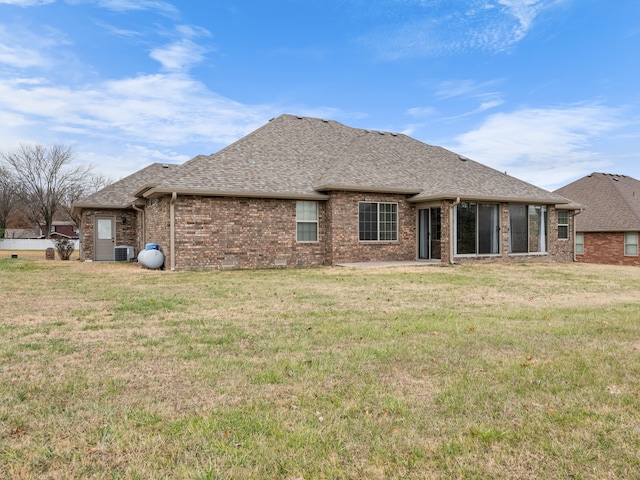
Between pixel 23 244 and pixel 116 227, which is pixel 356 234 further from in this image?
pixel 23 244

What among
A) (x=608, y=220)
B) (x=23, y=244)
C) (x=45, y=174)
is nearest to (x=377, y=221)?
(x=608, y=220)

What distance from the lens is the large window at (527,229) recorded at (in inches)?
706

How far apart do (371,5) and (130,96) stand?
12216 mm

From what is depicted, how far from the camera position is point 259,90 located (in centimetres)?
2073

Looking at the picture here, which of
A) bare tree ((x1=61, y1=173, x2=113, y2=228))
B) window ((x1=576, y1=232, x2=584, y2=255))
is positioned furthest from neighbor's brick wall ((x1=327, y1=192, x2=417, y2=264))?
bare tree ((x1=61, y1=173, x2=113, y2=228))

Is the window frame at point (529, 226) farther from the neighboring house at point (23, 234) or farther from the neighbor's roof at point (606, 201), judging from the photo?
the neighboring house at point (23, 234)

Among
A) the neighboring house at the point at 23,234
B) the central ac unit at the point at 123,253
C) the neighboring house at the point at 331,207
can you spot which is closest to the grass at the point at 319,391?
the neighboring house at the point at 331,207

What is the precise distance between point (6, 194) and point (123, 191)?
1561 inches

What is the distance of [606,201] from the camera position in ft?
86.8

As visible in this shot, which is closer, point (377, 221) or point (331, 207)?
point (331, 207)

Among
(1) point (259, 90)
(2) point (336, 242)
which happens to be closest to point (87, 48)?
(1) point (259, 90)

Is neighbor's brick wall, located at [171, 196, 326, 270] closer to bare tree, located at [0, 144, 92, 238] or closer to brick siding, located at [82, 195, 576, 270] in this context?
brick siding, located at [82, 195, 576, 270]

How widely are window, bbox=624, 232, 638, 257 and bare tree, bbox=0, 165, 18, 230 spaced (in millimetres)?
54774

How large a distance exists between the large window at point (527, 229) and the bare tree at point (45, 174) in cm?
4504
